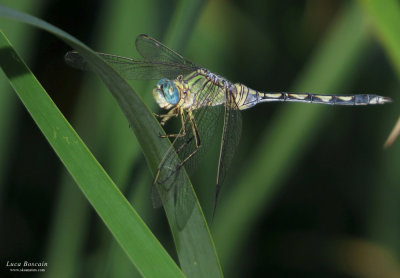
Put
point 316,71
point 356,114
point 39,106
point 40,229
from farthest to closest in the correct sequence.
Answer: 1. point 356,114
2. point 40,229
3. point 316,71
4. point 39,106

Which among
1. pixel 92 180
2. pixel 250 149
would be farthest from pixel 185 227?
pixel 250 149

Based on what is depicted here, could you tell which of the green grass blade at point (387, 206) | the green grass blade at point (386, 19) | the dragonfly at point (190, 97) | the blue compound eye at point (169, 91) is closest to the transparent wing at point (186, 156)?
the dragonfly at point (190, 97)

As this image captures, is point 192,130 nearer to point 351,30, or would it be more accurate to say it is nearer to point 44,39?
point 351,30

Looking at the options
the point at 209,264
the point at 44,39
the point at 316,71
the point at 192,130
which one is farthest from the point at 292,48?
the point at 209,264

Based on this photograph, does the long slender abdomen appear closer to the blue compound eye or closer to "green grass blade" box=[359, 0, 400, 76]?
the blue compound eye

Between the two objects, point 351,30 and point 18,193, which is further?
point 18,193

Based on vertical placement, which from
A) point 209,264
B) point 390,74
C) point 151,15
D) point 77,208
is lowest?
point 77,208
